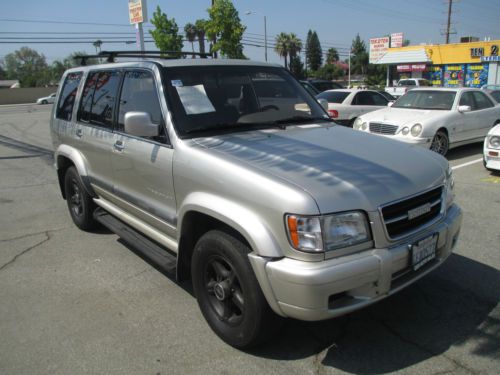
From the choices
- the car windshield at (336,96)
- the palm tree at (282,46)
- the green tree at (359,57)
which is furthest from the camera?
the green tree at (359,57)

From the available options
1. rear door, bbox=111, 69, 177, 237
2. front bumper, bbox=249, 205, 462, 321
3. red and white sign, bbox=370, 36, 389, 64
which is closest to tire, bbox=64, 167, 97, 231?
rear door, bbox=111, 69, 177, 237

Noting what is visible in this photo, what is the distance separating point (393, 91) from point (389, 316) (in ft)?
88.1

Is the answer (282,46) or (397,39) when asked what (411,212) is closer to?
(397,39)

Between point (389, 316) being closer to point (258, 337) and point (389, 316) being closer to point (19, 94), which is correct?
point (258, 337)

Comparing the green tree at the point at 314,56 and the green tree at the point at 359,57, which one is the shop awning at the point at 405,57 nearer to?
the green tree at the point at 359,57

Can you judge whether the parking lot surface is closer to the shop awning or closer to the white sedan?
the white sedan

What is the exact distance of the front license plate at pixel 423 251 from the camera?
8.98ft

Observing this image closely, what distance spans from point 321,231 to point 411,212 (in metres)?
0.73

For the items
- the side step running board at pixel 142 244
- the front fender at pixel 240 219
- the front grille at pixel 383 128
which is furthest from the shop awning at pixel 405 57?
the front fender at pixel 240 219

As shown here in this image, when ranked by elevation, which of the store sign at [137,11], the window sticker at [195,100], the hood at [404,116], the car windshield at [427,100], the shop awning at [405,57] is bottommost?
the hood at [404,116]

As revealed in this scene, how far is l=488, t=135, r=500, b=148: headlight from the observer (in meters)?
7.54

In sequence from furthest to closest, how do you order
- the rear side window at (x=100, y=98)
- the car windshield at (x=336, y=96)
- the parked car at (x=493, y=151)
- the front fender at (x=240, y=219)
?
the car windshield at (x=336, y=96) → the parked car at (x=493, y=151) → the rear side window at (x=100, y=98) → the front fender at (x=240, y=219)

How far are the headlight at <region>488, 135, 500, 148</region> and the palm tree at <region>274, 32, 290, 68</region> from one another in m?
74.2

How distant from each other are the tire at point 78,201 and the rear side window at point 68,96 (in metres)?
0.69
